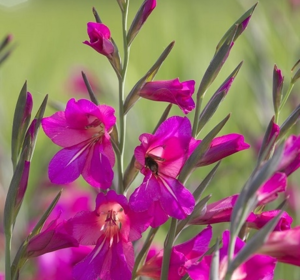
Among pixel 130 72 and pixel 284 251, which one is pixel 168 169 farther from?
pixel 130 72

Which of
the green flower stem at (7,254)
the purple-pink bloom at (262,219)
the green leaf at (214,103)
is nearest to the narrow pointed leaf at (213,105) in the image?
the green leaf at (214,103)

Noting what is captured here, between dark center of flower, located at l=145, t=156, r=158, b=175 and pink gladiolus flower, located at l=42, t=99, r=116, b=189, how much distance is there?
35 millimetres

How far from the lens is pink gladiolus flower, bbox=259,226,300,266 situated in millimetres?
538

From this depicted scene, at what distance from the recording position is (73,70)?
3047 millimetres

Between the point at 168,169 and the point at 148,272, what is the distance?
0.11m

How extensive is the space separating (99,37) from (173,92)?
0.09 metres

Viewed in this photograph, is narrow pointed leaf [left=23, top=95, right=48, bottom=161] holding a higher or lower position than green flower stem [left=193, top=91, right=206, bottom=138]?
higher

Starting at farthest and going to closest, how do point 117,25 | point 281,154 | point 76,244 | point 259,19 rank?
point 117,25
point 259,19
point 76,244
point 281,154

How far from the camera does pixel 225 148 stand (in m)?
0.62

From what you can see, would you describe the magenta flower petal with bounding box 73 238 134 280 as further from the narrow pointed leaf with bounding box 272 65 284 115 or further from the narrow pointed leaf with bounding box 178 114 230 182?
the narrow pointed leaf with bounding box 272 65 284 115

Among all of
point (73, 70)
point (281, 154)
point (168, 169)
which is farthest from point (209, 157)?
point (73, 70)

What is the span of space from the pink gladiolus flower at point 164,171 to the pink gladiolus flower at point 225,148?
0.7 inches

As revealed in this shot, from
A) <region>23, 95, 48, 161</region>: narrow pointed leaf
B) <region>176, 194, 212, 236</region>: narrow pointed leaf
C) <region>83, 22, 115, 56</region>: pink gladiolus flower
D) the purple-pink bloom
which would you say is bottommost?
the purple-pink bloom

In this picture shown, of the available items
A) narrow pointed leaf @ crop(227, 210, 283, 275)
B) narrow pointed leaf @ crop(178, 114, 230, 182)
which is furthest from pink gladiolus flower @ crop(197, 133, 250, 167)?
narrow pointed leaf @ crop(227, 210, 283, 275)
